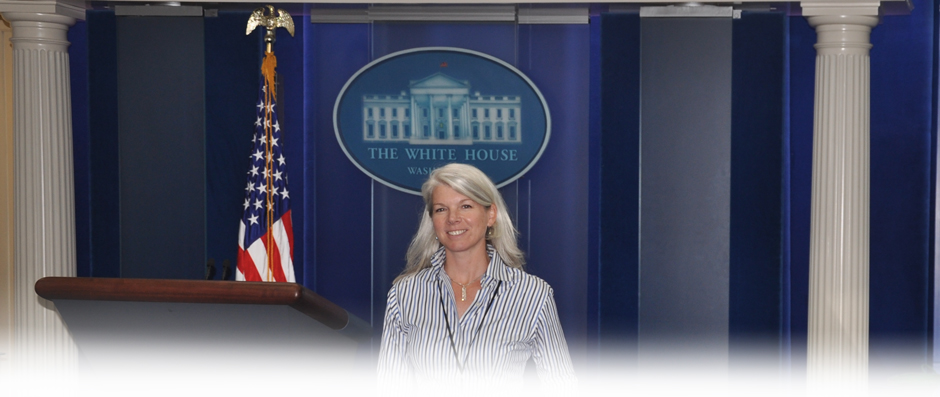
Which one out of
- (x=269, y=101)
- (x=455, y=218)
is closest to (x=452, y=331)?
(x=455, y=218)

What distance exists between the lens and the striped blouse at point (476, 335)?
221cm

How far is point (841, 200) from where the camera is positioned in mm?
3914

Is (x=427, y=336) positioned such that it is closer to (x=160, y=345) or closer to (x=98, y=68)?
(x=160, y=345)

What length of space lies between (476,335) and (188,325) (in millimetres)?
786

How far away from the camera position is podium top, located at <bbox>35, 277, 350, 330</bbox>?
5.23 feet

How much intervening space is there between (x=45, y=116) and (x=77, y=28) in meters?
0.64

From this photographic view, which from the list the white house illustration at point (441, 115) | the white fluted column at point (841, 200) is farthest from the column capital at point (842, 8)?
the white house illustration at point (441, 115)

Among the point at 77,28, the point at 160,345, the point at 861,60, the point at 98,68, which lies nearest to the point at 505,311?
the point at 160,345

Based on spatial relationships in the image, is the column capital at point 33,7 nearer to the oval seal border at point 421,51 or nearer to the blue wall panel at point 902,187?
the oval seal border at point 421,51

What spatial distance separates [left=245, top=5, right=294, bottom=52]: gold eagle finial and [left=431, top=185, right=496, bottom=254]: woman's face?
1.97 metres

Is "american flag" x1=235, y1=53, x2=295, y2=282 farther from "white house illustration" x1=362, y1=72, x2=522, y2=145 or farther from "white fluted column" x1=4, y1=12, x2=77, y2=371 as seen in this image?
"white fluted column" x1=4, y1=12, x2=77, y2=371

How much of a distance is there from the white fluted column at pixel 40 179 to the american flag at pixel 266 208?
853mm

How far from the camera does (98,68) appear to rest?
167 inches

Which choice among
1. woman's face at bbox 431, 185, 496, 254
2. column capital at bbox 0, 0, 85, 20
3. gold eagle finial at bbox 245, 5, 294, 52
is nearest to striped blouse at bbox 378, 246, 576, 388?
woman's face at bbox 431, 185, 496, 254
